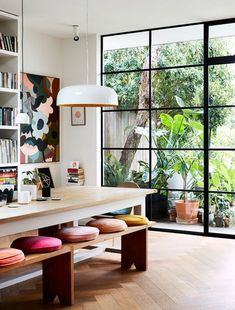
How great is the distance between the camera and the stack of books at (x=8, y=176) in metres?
5.96

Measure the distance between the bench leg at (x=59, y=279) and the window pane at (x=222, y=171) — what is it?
3112 mm

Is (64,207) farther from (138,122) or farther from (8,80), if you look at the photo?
(138,122)

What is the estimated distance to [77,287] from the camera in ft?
13.6

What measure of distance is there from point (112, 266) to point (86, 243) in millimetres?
1038

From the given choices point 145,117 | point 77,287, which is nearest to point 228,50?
point 145,117

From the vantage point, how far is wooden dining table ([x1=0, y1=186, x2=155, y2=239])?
3.34 m

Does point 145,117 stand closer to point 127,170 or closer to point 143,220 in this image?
point 127,170

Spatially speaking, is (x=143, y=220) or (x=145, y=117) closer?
(x=143, y=220)

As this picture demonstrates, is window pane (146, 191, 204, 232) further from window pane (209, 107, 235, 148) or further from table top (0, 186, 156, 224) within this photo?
table top (0, 186, 156, 224)

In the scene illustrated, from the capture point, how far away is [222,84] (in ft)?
20.7

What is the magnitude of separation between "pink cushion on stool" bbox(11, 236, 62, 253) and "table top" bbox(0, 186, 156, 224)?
0.74 feet

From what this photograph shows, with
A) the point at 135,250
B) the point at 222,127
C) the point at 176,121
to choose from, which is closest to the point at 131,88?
the point at 176,121

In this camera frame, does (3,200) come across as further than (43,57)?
No

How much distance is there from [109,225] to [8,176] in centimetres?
217
